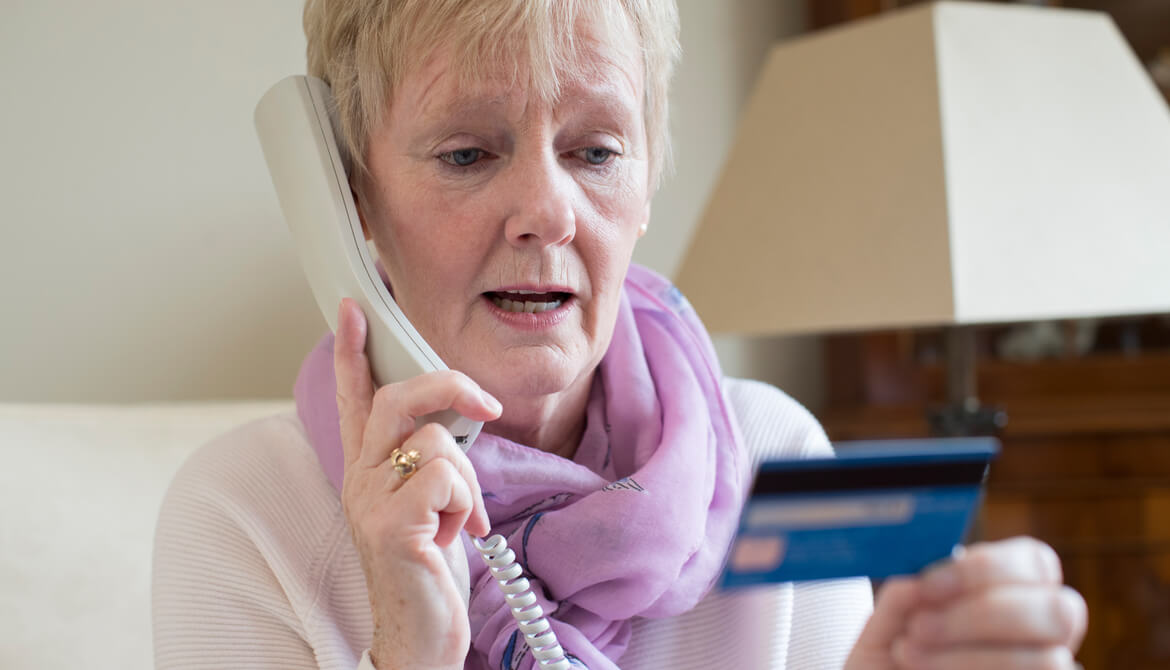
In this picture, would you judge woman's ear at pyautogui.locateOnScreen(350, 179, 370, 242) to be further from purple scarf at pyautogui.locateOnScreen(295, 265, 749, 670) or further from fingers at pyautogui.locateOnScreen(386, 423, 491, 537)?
fingers at pyautogui.locateOnScreen(386, 423, 491, 537)

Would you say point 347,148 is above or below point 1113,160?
above

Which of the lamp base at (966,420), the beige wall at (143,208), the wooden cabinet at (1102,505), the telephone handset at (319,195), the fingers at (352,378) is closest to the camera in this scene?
the fingers at (352,378)

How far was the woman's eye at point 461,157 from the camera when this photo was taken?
90cm

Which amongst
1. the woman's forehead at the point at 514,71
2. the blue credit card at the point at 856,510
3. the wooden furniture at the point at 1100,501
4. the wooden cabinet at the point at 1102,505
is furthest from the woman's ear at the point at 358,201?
the wooden cabinet at the point at 1102,505

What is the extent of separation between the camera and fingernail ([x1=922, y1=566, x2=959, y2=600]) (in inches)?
21.6

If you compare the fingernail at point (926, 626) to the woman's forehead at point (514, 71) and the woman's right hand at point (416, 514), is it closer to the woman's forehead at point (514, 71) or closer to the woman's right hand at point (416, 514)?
the woman's right hand at point (416, 514)

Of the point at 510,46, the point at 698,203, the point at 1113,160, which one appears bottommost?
the point at 698,203

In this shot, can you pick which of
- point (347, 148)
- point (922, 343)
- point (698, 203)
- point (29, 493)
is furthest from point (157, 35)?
point (922, 343)

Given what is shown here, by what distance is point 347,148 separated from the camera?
38.1 inches

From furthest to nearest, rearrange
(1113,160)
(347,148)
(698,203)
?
(698,203) → (1113,160) → (347,148)

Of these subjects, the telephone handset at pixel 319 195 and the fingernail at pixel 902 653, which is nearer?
the fingernail at pixel 902 653

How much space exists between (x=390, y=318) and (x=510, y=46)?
0.26 meters

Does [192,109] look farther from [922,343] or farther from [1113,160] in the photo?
[922,343]

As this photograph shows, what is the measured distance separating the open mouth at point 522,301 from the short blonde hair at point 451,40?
0.18m
